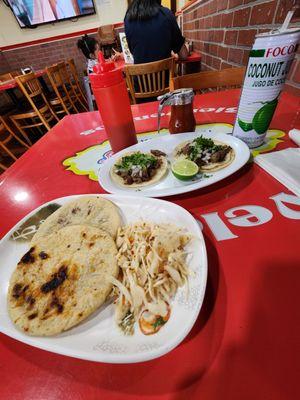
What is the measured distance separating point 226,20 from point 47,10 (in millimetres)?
6185

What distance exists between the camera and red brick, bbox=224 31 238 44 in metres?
2.01

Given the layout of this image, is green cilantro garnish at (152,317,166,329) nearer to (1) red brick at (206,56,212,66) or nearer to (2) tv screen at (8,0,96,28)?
(1) red brick at (206,56,212,66)

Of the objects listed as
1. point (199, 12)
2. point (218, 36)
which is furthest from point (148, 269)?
point (199, 12)

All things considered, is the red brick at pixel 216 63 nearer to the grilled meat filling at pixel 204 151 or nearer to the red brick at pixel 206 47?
the red brick at pixel 206 47

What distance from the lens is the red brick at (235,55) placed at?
2.01m

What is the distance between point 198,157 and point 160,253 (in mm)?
489

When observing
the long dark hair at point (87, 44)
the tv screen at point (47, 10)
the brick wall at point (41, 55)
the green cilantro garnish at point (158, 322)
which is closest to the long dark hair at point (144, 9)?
the green cilantro garnish at point (158, 322)

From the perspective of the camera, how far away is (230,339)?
43 cm

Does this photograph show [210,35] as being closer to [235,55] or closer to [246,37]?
[235,55]

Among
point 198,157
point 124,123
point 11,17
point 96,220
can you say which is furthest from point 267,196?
point 11,17

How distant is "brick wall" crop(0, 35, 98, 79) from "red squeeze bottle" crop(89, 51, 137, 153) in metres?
7.09

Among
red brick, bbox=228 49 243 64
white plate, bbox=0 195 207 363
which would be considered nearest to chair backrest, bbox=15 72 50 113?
red brick, bbox=228 49 243 64

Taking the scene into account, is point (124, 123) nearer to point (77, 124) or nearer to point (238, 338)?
point (77, 124)

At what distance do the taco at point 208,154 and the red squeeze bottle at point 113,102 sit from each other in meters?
0.30
